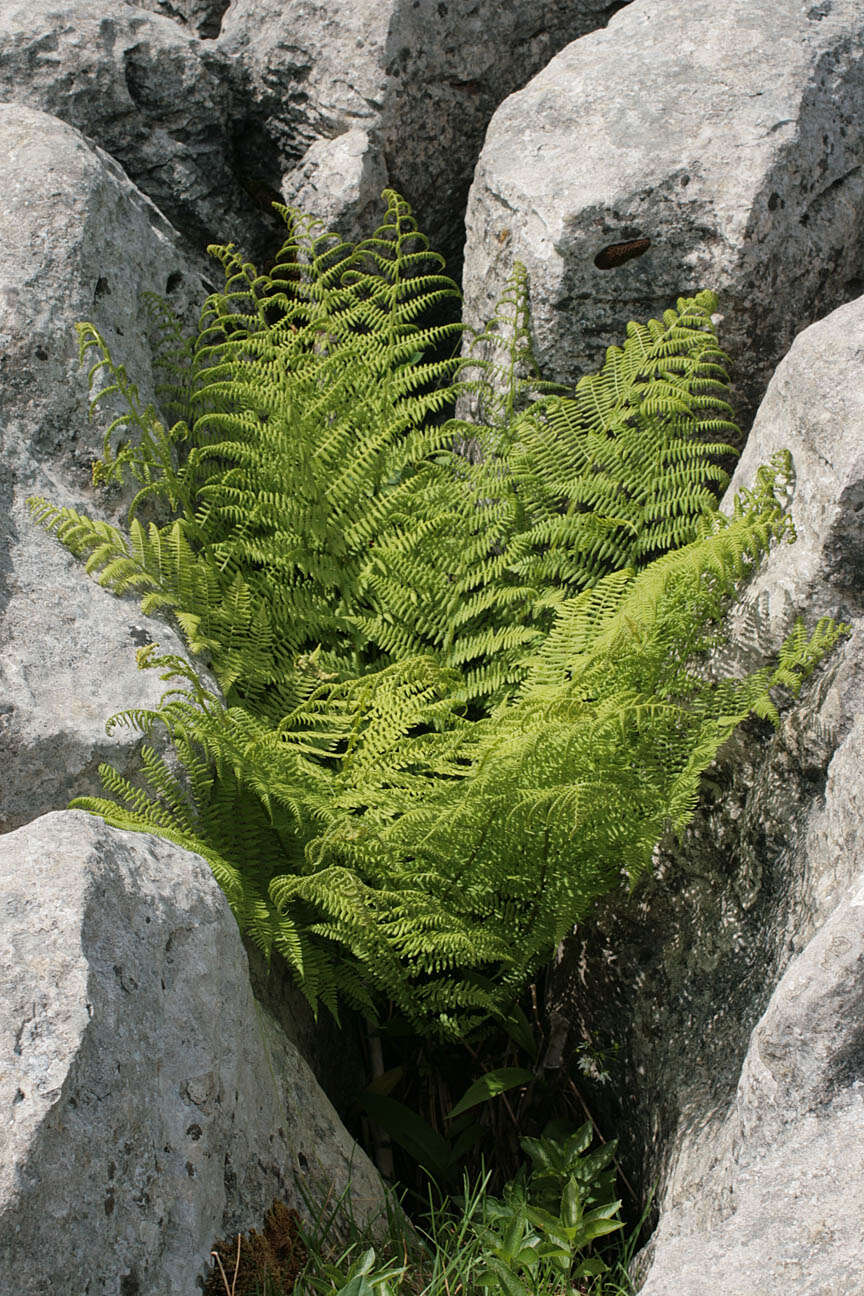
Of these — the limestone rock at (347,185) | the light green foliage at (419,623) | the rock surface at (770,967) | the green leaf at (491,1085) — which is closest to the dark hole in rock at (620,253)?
the light green foliage at (419,623)

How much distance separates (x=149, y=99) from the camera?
471 cm

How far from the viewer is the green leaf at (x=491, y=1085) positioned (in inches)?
120

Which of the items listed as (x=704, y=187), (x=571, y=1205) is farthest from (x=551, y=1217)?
(x=704, y=187)

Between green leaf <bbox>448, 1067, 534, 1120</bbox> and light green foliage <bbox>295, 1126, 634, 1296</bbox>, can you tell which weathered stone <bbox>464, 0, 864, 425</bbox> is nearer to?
green leaf <bbox>448, 1067, 534, 1120</bbox>

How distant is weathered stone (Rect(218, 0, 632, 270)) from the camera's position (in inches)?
181

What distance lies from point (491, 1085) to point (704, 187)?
2.90 metres

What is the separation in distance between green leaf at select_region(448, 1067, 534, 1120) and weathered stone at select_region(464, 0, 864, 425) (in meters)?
2.33

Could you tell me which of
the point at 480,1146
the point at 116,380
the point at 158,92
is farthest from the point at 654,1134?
the point at 158,92

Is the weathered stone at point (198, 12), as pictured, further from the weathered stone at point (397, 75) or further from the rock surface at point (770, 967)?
the rock surface at point (770, 967)

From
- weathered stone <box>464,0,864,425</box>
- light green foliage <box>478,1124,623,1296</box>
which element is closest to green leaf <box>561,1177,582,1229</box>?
light green foliage <box>478,1124,623,1296</box>

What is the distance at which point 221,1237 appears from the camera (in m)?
2.35

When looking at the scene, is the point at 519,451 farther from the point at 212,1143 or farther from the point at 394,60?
the point at 212,1143

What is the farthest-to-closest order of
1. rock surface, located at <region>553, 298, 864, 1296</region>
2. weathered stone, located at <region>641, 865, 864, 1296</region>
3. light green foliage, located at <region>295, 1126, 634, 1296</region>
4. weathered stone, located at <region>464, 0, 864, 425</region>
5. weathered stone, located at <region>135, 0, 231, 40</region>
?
weathered stone, located at <region>135, 0, 231, 40</region>, weathered stone, located at <region>464, 0, 864, 425</region>, light green foliage, located at <region>295, 1126, 634, 1296</region>, rock surface, located at <region>553, 298, 864, 1296</region>, weathered stone, located at <region>641, 865, 864, 1296</region>

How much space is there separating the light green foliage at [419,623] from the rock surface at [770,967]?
0.13m
